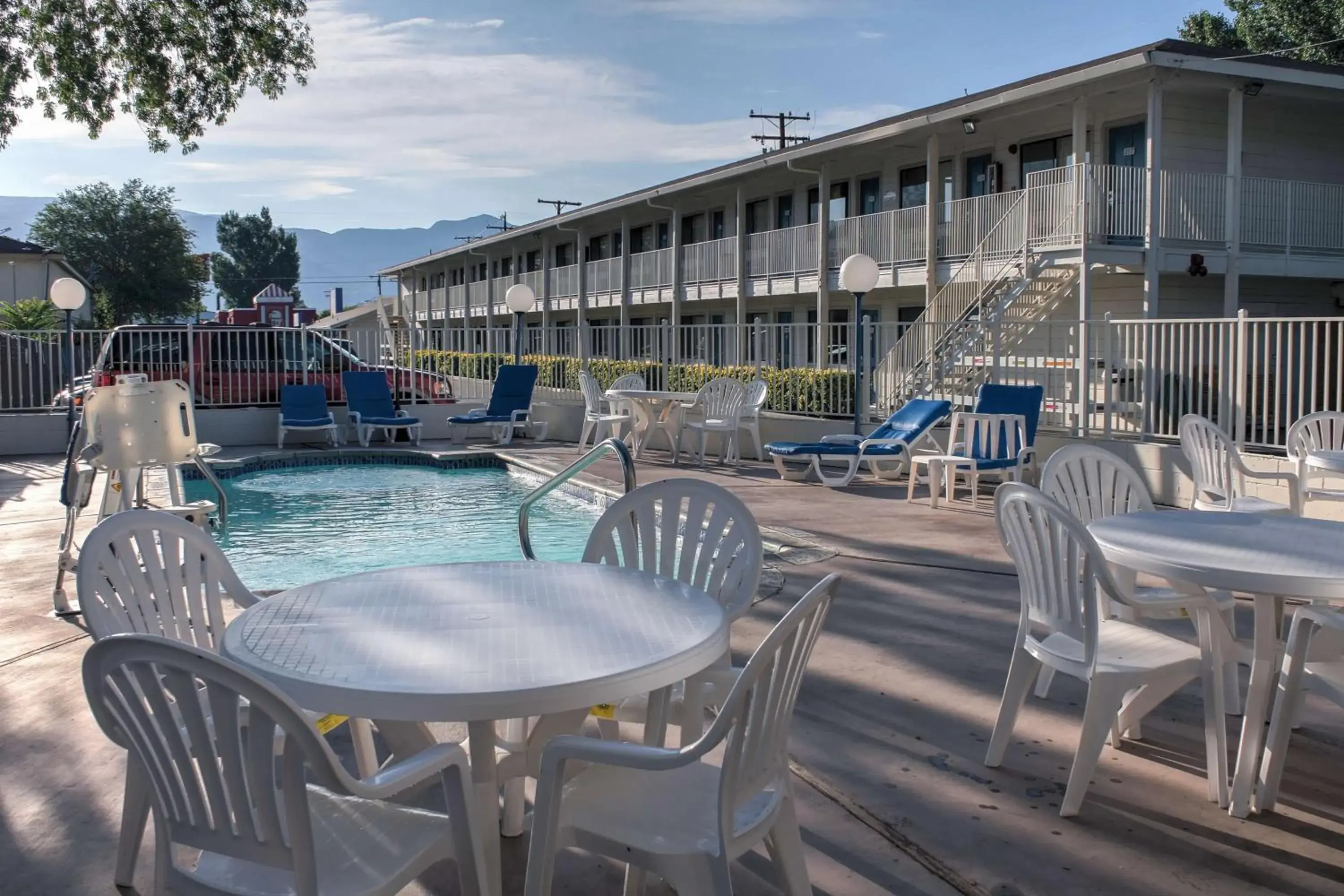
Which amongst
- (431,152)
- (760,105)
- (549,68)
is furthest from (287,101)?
(760,105)

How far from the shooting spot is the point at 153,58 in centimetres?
1320

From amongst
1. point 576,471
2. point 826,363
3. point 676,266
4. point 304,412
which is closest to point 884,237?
point 826,363

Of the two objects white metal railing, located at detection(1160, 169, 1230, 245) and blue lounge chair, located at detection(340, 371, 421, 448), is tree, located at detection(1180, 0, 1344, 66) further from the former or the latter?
blue lounge chair, located at detection(340, 371, 421, 448)

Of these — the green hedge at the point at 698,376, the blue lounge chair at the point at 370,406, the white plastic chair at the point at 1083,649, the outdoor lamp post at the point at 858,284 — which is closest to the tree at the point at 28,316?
the green hedge at the point at 698,376

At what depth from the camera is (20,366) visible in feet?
50.5

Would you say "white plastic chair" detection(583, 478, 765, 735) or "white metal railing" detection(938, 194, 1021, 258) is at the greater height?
"white metal railing" detection(938, 194, 1021, 258)

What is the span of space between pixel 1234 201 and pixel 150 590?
53.7ft

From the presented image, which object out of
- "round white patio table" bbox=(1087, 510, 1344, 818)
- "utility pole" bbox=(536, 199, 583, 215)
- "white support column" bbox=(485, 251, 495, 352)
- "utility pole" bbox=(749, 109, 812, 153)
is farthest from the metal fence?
"utility pole" bbox=(536, 199, 583, 215)

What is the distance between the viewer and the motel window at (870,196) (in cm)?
2214

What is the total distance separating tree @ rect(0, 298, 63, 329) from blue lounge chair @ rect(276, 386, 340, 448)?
680 inches

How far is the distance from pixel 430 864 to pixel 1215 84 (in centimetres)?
1678

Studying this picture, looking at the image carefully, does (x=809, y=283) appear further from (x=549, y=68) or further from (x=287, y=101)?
(x=287, y=101)

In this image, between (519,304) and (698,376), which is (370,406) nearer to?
(519,304)

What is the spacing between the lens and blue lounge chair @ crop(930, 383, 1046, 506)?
9547 mm
